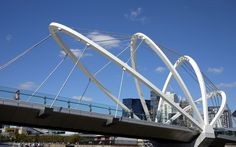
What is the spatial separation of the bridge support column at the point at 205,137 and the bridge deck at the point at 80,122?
1.09 metres

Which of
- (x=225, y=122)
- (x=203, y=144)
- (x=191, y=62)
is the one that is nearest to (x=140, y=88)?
(x=191, y=62)

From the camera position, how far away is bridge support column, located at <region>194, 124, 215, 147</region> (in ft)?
183

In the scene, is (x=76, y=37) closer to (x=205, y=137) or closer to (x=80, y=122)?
(x=80, y=122)

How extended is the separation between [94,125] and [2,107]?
1312cm

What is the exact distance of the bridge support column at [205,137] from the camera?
55.8 meters

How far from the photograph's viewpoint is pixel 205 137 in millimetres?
55594

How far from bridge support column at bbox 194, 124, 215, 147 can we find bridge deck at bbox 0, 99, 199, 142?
3.59 feet

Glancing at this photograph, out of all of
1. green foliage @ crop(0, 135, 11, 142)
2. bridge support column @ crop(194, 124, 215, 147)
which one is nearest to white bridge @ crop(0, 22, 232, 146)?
bridge support column @ crop(194, 124, 215, 147)

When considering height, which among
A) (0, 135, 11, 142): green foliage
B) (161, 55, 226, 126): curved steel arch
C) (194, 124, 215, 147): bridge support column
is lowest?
(194, 124, 215, 147): bridge support column

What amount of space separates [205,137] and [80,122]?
22601 millimetres

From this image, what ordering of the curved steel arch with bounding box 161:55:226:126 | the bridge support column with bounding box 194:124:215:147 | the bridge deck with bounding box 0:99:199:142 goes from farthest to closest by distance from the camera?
the curved steel arch with bounding box 161:55:226:126, the bridge support column with bounding box 194:124:215:147, the bridge deck with bounding box 0:99:199:142

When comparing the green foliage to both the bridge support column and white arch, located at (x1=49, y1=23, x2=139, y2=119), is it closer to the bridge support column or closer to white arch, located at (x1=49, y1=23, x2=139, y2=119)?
white arch, located at (x1=49, y1=23, x2=139, y2=119)

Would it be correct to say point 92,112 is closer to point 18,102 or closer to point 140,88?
Result: point 18,102

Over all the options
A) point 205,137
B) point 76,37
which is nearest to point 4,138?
point 205,137
